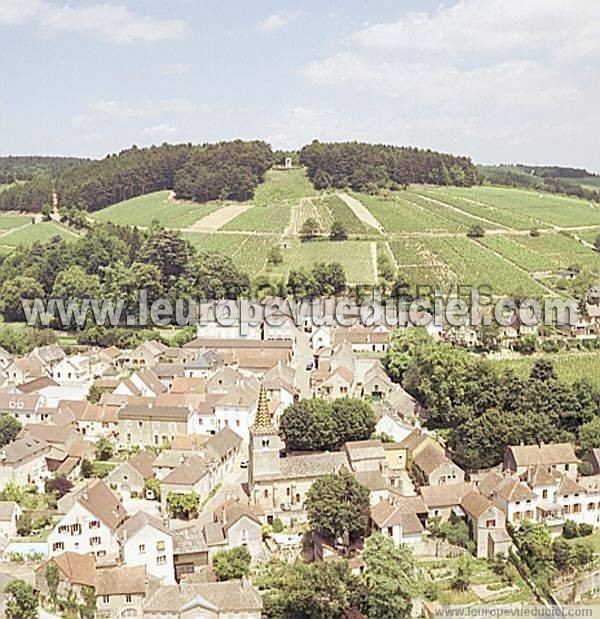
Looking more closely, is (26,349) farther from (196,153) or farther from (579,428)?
(196,153)

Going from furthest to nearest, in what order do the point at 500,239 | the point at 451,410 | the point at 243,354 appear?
the point at 500,239 < the point at 243,354 < the point at 451,410

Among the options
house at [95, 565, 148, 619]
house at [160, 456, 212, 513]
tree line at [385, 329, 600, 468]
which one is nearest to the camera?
house at [95, 565, 148, 619]

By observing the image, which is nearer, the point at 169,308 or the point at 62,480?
the point at 62,480

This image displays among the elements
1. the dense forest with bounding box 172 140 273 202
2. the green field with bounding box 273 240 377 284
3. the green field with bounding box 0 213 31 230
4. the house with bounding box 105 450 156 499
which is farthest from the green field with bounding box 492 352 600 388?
the green field with bounding box 0 213 31 230

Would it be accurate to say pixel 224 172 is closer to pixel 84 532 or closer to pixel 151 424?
pixel 151 424

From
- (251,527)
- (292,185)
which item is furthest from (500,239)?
(251,527)

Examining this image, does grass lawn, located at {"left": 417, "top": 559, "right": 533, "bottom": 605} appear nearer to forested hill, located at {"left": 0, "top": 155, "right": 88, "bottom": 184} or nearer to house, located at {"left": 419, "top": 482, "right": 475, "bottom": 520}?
house, located at {"left": 419, "top": 482, "right": 475, "bottom": 520}
